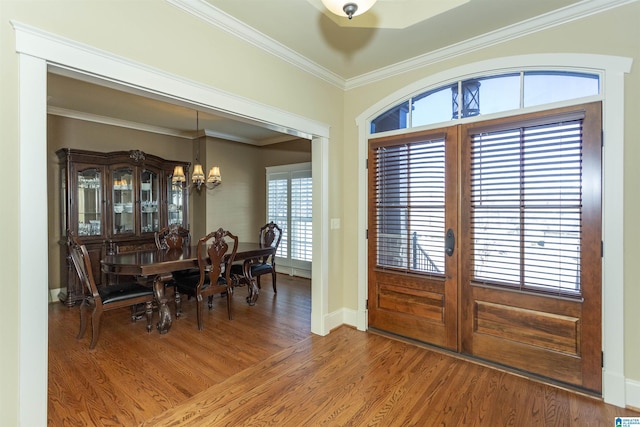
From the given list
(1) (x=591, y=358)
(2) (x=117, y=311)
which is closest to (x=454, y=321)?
(1) (x=591, y=358)

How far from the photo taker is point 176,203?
18.0 feet

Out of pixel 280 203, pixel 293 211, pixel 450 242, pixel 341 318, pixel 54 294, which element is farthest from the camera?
pixel 280 203

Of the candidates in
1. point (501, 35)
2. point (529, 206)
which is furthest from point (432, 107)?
point (529, 206)

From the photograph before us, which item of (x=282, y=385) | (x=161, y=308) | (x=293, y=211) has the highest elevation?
(x=293, y=211)

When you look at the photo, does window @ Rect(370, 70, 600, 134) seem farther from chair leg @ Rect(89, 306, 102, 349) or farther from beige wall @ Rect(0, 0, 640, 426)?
chair leg @ Rect(89, 306, 102, 349)

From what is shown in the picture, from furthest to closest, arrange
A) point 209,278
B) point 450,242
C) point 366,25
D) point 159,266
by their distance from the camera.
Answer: point 209,278, point 159,266, point 450,242, point 366,25

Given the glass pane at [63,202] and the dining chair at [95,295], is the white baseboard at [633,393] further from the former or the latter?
the glass pane at [63,202]

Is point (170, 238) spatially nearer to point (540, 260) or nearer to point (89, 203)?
point (89, 203)

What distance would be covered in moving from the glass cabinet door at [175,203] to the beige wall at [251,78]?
131 inches

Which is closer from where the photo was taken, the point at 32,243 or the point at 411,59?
the point at 32,243

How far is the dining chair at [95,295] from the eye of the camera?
2.98 metres

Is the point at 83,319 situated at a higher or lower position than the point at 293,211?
lower

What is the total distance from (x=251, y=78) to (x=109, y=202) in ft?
11.3

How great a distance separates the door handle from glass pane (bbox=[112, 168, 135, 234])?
4.67 m
